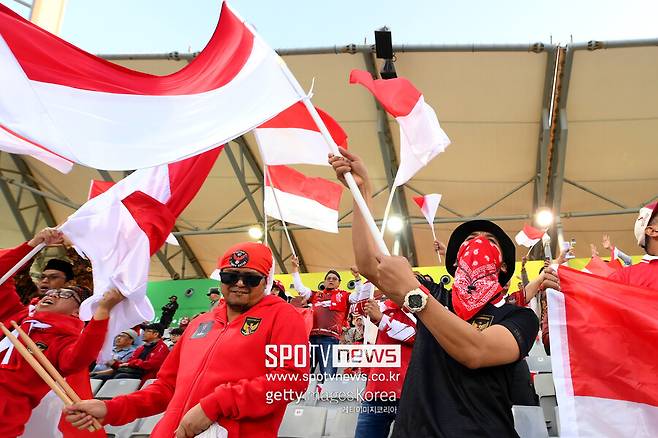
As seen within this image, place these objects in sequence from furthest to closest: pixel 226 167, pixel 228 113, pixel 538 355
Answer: pixel 226 167
pixel 538 355
pixel 228 113

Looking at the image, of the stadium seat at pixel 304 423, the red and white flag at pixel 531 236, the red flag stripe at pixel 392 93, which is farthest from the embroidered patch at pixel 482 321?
the red and white flag at pixel 531 236

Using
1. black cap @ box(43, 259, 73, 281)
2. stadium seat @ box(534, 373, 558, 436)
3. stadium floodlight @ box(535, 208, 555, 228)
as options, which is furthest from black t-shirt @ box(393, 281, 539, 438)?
stadium floodlight @ box(535, 208, 555, 228)

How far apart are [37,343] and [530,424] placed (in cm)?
298

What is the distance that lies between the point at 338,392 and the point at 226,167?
8721 millimetres

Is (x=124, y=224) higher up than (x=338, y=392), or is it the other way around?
(x=124, y=224)

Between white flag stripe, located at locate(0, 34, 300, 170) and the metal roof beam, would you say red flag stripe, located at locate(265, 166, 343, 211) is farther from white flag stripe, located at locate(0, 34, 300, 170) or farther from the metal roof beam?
the metal roof beam

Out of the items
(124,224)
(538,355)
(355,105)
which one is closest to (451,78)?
(355,105)

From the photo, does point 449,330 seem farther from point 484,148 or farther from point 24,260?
point 484,148

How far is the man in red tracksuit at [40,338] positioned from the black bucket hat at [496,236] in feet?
5.26

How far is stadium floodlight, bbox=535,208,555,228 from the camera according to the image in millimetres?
10961

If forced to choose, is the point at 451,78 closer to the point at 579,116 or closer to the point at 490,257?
the point at 579,116

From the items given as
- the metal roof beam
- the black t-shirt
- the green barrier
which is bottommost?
the black t-shirt

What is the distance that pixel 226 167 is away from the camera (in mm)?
12820

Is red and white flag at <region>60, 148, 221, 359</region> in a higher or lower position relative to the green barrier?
lower
